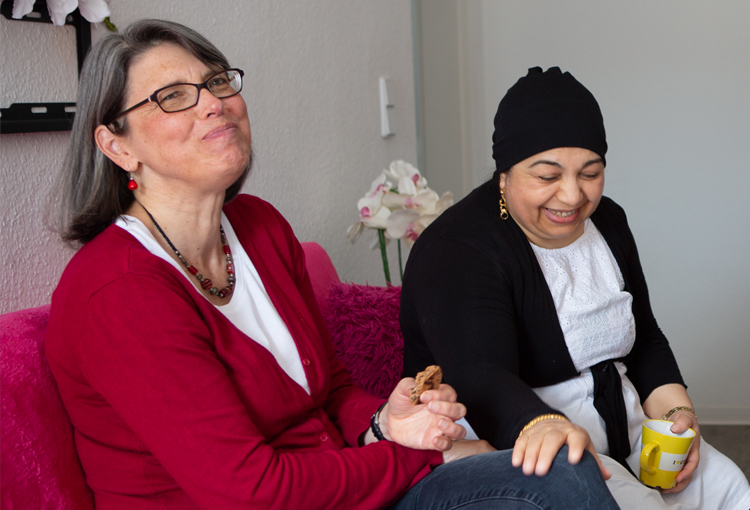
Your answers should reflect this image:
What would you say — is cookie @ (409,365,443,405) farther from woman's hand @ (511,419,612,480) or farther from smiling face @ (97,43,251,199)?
smiling face @ (97,43,251,199)

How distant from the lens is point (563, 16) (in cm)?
326

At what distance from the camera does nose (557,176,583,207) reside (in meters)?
1.27

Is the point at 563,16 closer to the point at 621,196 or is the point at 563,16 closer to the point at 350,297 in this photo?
the point at 621,196

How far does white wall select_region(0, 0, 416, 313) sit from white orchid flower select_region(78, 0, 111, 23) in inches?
2.0

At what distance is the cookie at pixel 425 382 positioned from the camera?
990mm

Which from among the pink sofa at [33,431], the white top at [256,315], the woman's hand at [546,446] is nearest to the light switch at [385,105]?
the white top at [256,315]

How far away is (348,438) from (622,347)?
596 millimetres

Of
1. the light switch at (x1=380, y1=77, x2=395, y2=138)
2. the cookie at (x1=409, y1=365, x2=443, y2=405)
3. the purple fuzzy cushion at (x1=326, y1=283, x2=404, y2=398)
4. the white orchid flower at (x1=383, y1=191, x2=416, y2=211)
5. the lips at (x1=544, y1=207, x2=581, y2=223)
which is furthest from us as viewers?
the light switch at (x1=380, y1=77, x2=395, y2=138)

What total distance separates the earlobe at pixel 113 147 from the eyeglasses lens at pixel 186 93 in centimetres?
9

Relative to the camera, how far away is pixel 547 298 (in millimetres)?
1308

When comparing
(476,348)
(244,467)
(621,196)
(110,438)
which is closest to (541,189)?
(476,348)

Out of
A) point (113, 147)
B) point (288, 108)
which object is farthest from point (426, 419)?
point (288, 108)

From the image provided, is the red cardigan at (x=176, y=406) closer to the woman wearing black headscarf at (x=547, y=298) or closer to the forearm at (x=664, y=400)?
the woman wearing black headscarf at (x=547, y=298)

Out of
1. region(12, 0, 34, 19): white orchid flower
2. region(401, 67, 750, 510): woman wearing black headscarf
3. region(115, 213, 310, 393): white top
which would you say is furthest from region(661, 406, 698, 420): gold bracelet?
region(12, 0, 34, 19): white orchid flower
